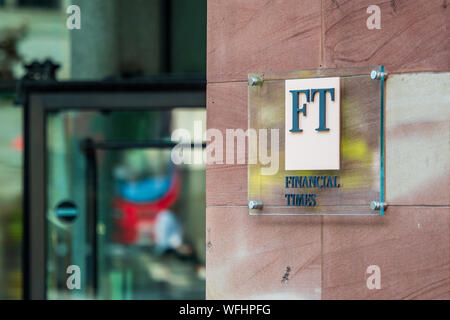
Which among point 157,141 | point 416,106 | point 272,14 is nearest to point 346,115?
point 416,106

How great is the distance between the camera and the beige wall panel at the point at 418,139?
17.8 feet

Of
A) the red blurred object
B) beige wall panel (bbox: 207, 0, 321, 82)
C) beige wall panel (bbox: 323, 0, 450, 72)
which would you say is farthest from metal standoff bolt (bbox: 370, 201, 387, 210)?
the red blurred object

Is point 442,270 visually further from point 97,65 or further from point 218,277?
point 97,65

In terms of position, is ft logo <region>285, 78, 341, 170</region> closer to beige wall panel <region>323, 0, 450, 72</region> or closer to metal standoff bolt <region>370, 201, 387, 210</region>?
beige wall panel <region>323, 0, 450, 72</region>

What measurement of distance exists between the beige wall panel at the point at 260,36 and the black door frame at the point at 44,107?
3080 mm

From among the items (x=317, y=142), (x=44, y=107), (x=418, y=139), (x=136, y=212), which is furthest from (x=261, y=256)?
(x=136, y=212)

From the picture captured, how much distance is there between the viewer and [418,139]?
18.0 feet

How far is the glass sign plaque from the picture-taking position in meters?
5.61

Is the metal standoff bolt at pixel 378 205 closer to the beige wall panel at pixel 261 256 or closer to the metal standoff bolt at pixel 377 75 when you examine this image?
the beige wall panel at pixel 261 256

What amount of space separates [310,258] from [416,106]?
4.52ft

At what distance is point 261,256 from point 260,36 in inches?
67.4

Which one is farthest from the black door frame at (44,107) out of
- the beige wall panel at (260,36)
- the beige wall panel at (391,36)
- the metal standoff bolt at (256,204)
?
the beige wall panel at (391,36)

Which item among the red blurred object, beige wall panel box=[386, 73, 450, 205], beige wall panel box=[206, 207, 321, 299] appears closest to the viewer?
beige wall panel box=[386, 73, 450, 205]
